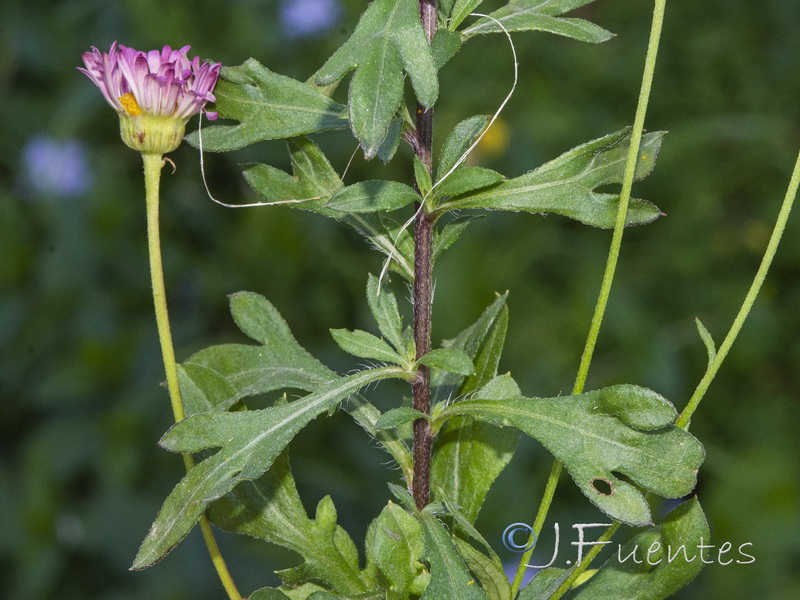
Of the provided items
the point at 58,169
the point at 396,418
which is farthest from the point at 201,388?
the point at 58,169

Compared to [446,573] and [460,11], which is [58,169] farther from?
[446,573]

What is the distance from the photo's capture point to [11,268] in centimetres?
319

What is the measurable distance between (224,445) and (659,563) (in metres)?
0.50

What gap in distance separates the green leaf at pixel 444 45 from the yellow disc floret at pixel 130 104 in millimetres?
348

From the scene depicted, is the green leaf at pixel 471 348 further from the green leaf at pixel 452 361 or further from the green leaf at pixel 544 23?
the green leaf at pixel 544 23

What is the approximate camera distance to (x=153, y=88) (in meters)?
1.01

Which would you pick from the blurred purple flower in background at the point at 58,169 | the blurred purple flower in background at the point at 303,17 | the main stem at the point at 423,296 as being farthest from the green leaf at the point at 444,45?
the blurred purple flower in background at the point at 303,17

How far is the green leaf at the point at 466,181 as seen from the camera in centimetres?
96

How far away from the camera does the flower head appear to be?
100 centimetres

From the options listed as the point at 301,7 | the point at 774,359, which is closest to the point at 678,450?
the point at 774,359

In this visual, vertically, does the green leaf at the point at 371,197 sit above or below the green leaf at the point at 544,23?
below

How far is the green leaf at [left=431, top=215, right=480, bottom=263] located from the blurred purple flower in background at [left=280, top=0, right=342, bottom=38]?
3.03 m

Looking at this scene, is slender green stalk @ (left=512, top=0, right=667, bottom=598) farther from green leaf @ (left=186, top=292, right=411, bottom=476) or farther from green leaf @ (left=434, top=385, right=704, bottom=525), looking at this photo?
green leaf @ (left=186, top=292, right=411, bottom=476)

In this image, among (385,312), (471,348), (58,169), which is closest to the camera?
(385,312)
